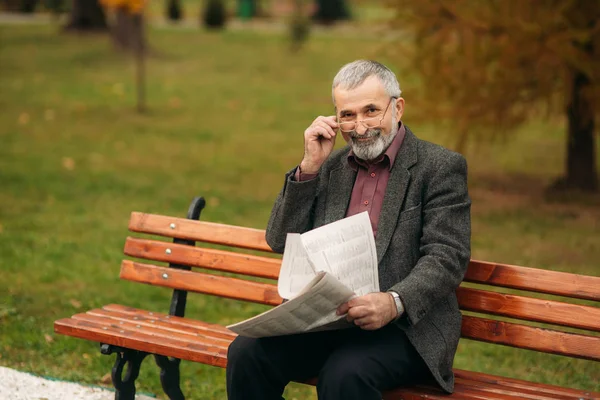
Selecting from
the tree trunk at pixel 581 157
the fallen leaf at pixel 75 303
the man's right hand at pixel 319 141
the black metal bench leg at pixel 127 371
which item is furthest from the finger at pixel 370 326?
the tree trunk at pixel 581 157

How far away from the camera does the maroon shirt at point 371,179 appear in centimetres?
388

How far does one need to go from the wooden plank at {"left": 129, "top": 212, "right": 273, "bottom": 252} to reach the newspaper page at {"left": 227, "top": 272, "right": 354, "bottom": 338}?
2.74 ft

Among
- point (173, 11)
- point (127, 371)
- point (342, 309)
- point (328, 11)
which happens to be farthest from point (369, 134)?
point (328, 11)

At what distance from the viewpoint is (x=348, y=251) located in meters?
3.60

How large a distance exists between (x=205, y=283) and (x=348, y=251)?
125cm

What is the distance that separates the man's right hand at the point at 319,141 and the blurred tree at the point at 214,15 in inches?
865

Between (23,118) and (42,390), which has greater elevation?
(42,390)

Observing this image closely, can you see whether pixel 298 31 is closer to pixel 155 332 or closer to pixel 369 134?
pixel 155 332

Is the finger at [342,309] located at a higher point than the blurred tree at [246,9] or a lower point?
higher

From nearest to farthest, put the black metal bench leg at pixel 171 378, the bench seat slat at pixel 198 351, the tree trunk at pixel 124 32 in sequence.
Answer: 1. the bench seat slat at pixel 198 351
2. the black metal bench leg at pixel 171 378
3. the tree trunk at pixel 124 32

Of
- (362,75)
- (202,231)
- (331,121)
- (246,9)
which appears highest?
(362,75)

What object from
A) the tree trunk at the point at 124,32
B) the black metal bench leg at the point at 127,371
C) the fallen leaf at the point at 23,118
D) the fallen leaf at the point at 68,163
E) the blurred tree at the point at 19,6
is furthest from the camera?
the blurred tree at the point at 19,6

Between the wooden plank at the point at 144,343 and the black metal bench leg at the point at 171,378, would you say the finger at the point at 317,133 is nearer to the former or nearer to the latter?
the wooden plank at the point at 144,343

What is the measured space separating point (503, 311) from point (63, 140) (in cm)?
982
